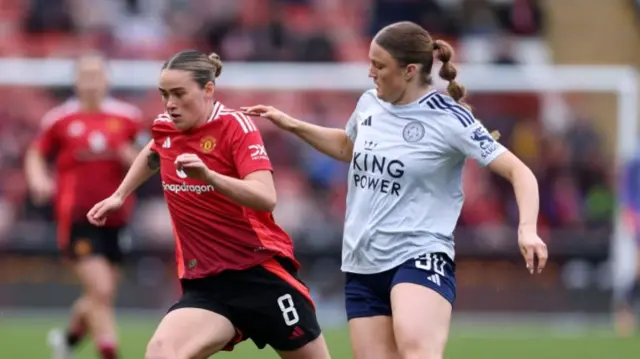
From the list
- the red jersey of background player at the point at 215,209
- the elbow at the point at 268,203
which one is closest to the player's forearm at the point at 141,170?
the red jersey of background player at the point at 215,209

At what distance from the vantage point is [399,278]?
6.85 metres

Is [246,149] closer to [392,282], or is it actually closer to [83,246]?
Result: [392,282]

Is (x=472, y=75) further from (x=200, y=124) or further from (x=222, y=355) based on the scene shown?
(x=200, y=124)

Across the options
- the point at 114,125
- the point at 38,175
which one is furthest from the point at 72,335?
the point at 114,125

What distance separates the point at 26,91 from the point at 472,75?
535 centimetres

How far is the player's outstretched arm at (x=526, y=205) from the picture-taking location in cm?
624

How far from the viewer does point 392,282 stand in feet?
22.6

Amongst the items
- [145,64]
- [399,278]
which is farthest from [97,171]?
[145,64]

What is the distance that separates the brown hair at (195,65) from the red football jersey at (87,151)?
14.6 ft

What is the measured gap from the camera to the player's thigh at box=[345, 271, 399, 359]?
6828mm

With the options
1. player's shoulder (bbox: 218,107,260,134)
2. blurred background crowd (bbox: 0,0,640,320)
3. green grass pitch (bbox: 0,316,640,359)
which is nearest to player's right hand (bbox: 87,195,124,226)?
player's shoulder (bbox: 218,107,260,134)

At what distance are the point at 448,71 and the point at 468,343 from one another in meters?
7.18

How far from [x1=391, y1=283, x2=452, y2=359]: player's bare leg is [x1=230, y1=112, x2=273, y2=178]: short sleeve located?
86cm

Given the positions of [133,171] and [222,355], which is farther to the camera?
[222,355]
